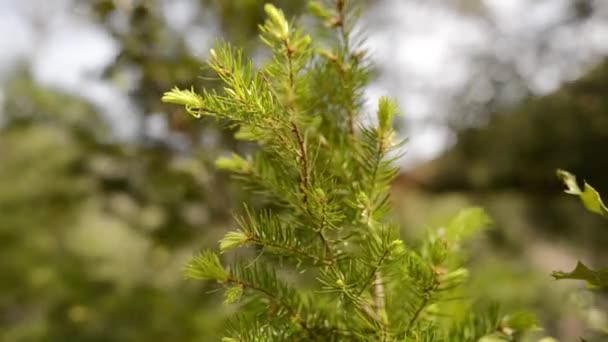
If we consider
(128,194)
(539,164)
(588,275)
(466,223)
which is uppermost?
(128,194)

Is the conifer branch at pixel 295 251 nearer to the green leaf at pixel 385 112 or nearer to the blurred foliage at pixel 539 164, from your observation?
the green leaf at pixel 385 112

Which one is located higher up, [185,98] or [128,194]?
[128,194]

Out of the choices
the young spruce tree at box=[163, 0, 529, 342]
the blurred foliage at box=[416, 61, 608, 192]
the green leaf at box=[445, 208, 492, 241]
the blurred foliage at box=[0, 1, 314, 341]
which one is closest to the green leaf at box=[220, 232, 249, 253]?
the young spruce tree at box=[163, 0, 529, 342]

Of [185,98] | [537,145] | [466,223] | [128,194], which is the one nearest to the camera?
[185,98]

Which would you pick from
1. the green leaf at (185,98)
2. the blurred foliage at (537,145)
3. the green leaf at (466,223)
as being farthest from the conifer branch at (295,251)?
the blurred foliage at (537,145)

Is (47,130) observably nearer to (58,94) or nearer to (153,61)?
(58,94)

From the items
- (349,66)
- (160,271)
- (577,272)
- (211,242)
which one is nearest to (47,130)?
(160,271)

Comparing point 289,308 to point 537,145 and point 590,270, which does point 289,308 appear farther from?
point 537,145

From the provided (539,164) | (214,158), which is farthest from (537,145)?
(214,158)
